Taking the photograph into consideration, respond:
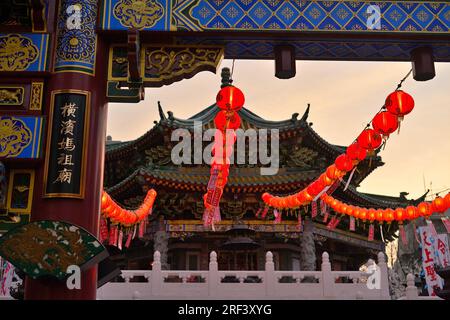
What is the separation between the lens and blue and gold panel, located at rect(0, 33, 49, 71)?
5.03 meters

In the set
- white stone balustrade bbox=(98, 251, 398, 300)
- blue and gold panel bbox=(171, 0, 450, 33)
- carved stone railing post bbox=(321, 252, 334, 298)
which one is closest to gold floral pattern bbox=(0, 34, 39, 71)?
blue and gold panel bbox=(171, 0, 450, 33)

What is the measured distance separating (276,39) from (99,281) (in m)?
2.90

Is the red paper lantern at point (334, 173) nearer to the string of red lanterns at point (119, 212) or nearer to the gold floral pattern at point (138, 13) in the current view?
the string of red lanterns at point (119, 212)

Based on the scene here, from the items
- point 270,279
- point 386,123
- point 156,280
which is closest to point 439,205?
point 270,279

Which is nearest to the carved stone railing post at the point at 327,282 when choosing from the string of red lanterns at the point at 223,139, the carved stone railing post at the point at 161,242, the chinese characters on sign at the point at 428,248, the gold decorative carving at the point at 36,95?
the string of red lanterns at the point at 223,139

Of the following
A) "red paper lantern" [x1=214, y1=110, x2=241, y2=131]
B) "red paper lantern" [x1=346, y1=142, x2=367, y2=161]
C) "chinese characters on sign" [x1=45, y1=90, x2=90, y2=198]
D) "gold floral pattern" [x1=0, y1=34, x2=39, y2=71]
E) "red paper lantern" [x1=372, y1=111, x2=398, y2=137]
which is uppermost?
"red paper lantern" [x1=346, y1=142, x2=367, y2=161]

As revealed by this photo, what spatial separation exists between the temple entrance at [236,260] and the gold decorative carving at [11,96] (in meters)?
12.4

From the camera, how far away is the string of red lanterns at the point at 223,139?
6230 mm

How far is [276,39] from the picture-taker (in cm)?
539

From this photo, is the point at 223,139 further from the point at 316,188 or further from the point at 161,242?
the point at 161,242

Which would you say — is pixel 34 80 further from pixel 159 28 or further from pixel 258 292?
pixel 258 292

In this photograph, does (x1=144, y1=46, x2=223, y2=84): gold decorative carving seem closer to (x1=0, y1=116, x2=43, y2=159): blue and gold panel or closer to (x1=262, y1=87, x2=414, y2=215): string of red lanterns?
(x1=0, y1=116, x2=43, y2=159): blue and gold panel

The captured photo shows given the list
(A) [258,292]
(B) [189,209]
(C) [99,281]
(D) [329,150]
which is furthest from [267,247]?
(C) [99,281]

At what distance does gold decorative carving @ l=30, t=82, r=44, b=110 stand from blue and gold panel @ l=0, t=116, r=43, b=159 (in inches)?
6.0
